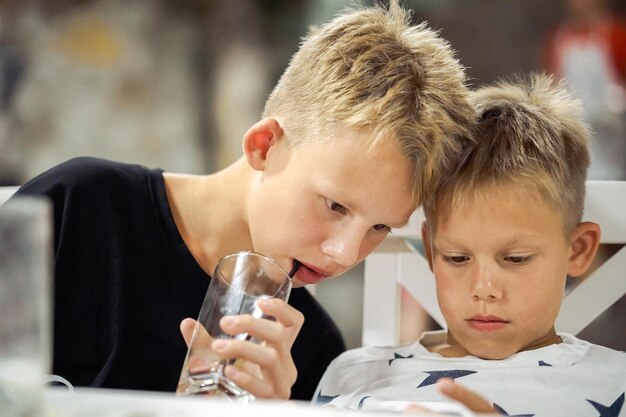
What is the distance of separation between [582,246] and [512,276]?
173 mm

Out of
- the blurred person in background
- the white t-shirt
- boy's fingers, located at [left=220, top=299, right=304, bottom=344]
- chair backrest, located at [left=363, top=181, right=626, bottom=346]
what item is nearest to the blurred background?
the blurred person in background

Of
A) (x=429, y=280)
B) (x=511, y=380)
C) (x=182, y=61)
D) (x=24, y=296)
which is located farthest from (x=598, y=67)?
(x=24, y=296)

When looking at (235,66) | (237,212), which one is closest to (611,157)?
(235,66)

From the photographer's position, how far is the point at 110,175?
1452 mm

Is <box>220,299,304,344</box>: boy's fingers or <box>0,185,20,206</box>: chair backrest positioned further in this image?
<box>0,185,20,206</box>: chair backrest

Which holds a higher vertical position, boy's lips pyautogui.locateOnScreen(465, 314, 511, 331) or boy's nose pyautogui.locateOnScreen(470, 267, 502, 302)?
boy's nose pyautogui.locateOnScreen(470, 267, 502, 302)

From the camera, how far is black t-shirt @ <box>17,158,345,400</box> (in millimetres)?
1375

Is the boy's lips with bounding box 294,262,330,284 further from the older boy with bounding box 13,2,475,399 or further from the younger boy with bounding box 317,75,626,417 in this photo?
the younger boy with bounding box 317,75,626,417

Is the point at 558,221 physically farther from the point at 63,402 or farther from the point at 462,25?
the point at 462,25

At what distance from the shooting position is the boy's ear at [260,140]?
1.33 meters

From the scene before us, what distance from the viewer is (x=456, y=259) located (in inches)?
50.6

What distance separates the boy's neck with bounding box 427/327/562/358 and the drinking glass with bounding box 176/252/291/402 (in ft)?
1.23

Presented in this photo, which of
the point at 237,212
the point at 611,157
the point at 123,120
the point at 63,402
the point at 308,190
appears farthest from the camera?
the point at 123,120

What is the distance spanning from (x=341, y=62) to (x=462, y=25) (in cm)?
211
